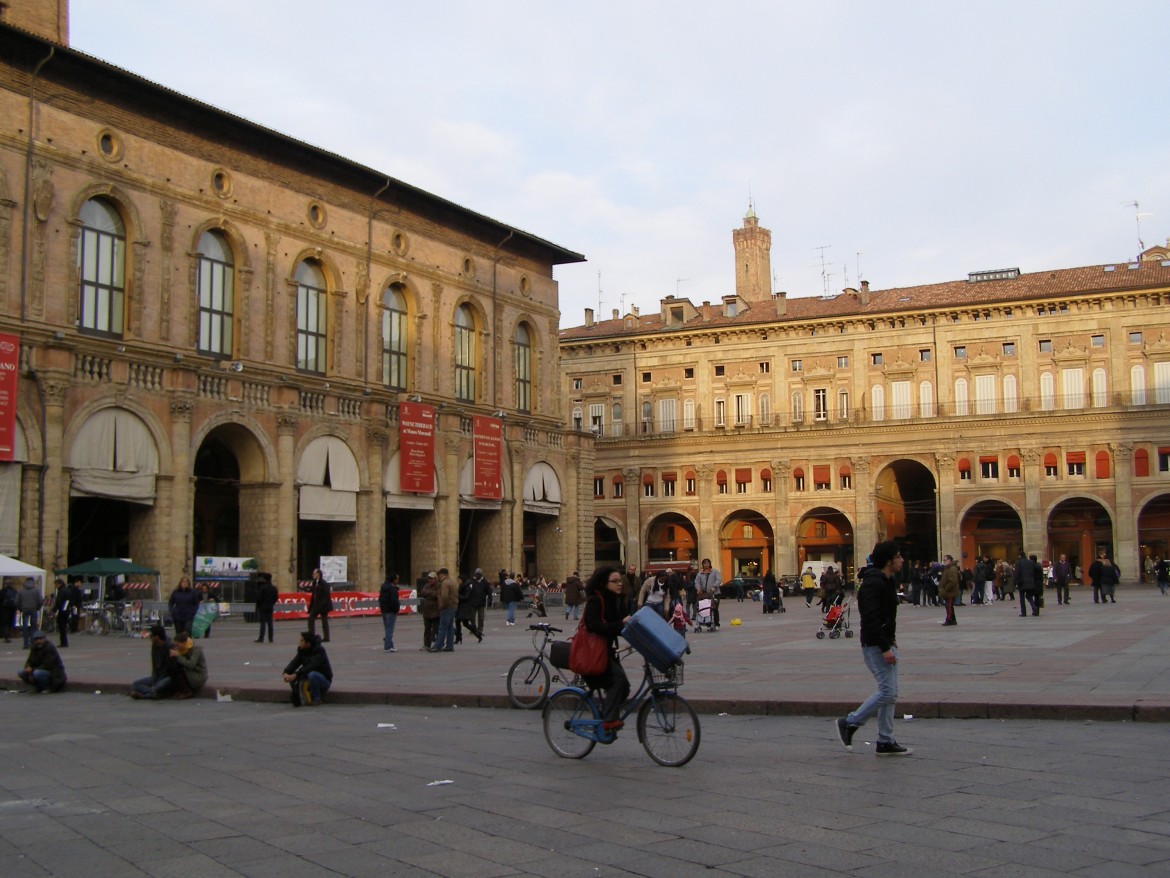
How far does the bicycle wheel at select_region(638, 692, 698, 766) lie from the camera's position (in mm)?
9438

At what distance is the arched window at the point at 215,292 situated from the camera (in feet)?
129

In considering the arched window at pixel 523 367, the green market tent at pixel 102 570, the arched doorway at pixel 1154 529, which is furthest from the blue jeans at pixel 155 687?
the arched doorway at pixel 1154 529

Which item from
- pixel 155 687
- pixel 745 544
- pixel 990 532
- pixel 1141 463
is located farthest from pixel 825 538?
pixel 155 687

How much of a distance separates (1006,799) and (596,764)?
321 cm

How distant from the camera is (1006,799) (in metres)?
7.94

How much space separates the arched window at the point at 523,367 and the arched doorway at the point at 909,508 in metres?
23.6

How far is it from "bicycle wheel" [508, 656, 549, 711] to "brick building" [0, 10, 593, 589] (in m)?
22.0

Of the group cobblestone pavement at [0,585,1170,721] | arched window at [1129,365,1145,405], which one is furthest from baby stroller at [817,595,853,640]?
arched window at [1129,365,1145,405]

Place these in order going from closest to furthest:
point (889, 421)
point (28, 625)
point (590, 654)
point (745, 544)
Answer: point (590, 654), point (28, 625), point (889, 421), point (745, 544)

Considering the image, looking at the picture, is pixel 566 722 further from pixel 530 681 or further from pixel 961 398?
pixel 961 398

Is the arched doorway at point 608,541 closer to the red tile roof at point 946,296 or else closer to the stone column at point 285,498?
the red tile roof at point 946,296

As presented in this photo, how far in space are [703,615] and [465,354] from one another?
24974mm

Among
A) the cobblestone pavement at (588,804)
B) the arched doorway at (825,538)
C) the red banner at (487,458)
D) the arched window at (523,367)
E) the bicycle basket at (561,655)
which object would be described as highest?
the arched window at (523,367)

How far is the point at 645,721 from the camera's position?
9.59 metres
